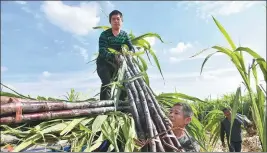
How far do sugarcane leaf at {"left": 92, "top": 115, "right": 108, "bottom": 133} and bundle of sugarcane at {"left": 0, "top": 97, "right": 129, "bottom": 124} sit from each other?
0.44 ft

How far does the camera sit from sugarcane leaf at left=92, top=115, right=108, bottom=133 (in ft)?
8.50

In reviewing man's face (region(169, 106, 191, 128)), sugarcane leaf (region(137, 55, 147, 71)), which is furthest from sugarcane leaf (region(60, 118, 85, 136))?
sugarcane leaf (region(137, 55, 147, 71))

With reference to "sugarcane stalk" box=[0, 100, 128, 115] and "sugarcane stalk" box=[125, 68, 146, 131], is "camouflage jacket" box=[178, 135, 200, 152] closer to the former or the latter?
"sugarcane stalk" box=[125, 68, 146, 131]

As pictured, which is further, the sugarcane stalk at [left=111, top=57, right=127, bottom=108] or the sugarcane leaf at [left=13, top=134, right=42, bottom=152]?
the sugarcane stalk at [left=111, top=57, right=127, bottom=108]

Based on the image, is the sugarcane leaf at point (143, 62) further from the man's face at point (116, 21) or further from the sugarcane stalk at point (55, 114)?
the sugarcane stalk at point (55, 114)

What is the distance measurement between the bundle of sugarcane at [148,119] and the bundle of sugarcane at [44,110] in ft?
0.75

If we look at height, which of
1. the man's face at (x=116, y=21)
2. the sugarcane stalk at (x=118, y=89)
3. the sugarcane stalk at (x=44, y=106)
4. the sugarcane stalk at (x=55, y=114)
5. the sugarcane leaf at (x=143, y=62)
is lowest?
the sugarcane stalk at (x=55, y=114)

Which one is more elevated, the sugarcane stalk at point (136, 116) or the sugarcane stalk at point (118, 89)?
the sugarcane stalk at point (118, 89)

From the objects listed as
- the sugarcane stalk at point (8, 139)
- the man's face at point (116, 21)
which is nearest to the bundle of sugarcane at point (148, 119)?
the man's face at point (116, 21)

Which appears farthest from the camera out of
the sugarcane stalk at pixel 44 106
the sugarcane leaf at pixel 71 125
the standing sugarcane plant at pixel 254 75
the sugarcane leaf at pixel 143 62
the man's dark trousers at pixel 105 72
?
the sugarcane leaf at pixel 143 62

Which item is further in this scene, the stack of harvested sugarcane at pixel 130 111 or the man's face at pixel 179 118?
the man's face at pixel 179 118

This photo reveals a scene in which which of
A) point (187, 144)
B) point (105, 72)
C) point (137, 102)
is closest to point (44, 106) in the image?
point (137, 102)

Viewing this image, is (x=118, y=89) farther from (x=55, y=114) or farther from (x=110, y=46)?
(x=55, y=114)

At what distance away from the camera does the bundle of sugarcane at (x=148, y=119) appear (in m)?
2.69
